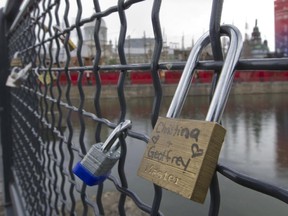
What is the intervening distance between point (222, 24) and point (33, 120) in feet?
3.78

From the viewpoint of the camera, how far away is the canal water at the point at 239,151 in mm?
2020

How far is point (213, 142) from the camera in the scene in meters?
0.27

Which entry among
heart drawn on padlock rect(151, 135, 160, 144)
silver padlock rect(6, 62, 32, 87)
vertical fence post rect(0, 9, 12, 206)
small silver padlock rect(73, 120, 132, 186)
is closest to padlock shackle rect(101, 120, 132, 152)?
small silver padlock rect(73, 120, 132, 186)

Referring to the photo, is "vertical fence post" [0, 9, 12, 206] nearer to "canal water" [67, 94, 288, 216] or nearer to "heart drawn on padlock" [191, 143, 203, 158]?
"canal water" [67, 94, 288, 216]

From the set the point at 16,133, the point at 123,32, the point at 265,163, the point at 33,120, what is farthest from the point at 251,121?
the point at 123,32

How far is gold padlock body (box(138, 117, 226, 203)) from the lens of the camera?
0.90 feet

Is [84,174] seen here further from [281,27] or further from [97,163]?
[281,27]

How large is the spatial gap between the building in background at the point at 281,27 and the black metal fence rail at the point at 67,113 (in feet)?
0.19

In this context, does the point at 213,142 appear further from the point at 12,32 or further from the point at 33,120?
the point at 12,32

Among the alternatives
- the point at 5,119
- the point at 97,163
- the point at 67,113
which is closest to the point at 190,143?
the point at 97,163

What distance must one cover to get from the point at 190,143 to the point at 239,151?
5086 millimetres

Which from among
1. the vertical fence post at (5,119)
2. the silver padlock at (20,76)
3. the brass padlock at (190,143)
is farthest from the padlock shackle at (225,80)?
the vertical fence post at (5,119)

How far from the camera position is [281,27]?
362 millimetres

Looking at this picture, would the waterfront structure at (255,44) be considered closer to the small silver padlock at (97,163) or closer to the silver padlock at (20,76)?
the small silver padlock at (97,163)
